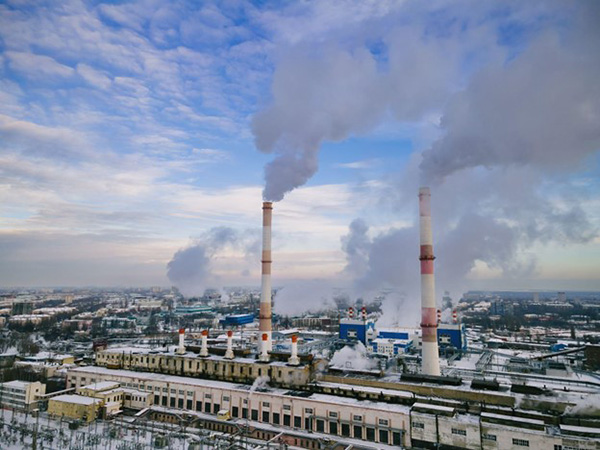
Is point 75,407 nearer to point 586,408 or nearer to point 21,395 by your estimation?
point 21,395

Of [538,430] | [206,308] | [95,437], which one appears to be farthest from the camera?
[206,308]

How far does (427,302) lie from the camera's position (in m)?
23.3

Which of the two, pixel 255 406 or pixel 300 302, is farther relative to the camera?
pixel 300 302

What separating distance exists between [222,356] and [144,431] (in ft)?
23.3

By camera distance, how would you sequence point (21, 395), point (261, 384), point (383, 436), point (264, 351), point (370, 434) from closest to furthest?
point (383, 436), point (370, 434), point (261, 384), point (21, 395), point (264, 351)

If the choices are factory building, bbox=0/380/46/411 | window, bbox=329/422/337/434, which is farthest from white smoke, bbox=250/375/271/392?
factory building, bbox=0/380/46/411

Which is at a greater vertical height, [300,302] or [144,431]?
[300,302]

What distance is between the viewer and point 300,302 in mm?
55156

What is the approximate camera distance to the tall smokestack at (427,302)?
74.2ft

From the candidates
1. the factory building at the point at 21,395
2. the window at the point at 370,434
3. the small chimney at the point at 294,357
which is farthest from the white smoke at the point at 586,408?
the factory building at the point at 21,395

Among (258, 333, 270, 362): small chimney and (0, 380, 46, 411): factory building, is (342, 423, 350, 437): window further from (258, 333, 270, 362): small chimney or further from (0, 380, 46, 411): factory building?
(0, 380, 46, 411): factory building

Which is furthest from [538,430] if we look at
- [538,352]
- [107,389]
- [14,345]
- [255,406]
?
[14,345]

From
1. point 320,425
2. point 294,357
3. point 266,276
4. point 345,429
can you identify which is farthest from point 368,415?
point 266,276

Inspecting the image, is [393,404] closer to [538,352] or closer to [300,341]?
[300,341]
